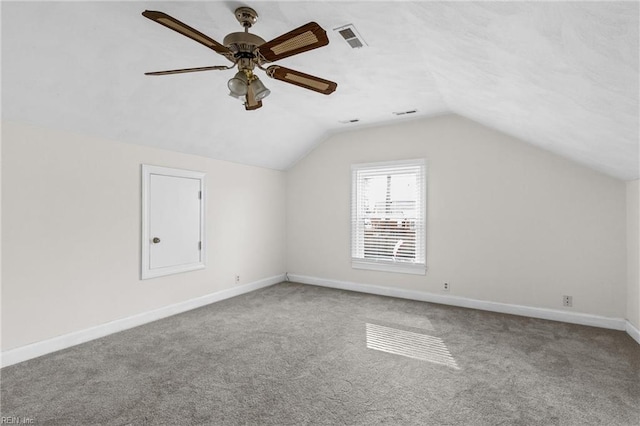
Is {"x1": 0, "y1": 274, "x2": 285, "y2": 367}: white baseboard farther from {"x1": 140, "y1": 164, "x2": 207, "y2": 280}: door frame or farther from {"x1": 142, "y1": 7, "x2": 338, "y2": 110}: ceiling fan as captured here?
{"x1": 142, "y1": 7, "x2": 338, "y2": 110}: ceiling fan

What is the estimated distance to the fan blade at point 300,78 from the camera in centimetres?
229

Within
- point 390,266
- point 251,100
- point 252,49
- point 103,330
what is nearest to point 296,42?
point 252,49

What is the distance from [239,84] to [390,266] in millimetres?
3832

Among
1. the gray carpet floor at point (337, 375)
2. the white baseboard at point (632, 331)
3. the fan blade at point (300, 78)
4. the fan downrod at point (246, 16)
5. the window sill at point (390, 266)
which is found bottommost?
the gray carpet floor at point (337, 375)

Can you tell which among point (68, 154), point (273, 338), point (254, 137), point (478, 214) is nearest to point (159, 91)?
point (68, 154)

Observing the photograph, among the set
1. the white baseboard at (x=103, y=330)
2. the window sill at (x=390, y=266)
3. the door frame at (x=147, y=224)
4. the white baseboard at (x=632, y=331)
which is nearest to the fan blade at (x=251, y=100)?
the door frame at (x=147, y=224)

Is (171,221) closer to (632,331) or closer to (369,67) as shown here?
(369,67)

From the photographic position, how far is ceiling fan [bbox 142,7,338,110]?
185 centimetres

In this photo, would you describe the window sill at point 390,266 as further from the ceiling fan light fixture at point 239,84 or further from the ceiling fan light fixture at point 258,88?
the ceiling fan light fixture at point 239,84

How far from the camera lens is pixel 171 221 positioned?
4.24 m

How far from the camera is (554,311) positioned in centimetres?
402

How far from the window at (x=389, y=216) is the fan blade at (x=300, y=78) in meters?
2.85

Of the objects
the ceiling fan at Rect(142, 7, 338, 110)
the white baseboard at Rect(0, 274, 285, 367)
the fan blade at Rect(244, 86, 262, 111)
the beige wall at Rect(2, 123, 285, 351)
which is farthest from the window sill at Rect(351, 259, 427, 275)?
the fan blade at Rect(244, 86, 262, 111)

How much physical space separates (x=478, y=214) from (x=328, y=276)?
2.72 m
